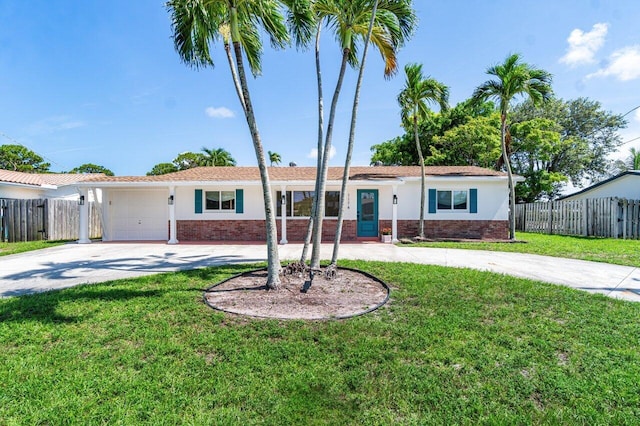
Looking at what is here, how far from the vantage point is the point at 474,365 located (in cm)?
305

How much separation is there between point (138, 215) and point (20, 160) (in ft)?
111

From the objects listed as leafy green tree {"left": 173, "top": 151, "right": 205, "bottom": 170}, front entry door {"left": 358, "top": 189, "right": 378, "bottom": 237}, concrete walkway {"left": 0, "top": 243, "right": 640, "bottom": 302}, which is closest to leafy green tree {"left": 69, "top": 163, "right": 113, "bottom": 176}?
leafy green tree {"left": 173, "top": 151, "right": 205, "bottom": 170}

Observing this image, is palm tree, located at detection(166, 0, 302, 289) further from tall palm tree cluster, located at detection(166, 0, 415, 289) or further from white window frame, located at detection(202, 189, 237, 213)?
white window frame, located at detection(202, 189, 237, 213)

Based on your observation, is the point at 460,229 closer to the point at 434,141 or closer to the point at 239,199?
the point at 239,199

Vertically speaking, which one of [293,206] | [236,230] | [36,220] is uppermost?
[293,206]

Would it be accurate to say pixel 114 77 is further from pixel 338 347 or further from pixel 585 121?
pixel 585 121

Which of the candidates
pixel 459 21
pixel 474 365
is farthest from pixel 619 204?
pixel 474 365

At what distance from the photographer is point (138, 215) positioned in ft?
47.3

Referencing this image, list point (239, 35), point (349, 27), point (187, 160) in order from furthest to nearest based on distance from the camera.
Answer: point (187, 160) < point (349, 27) < point (239, 35)

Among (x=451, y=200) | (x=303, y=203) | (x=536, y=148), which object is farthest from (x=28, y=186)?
(x=536, y=148)

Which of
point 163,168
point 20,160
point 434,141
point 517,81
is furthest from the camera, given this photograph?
point 163,168

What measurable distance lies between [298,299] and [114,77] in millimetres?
13400

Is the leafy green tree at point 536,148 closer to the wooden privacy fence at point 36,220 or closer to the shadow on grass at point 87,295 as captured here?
the shadow on grass at point 87,295

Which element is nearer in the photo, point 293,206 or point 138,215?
point 293,206
